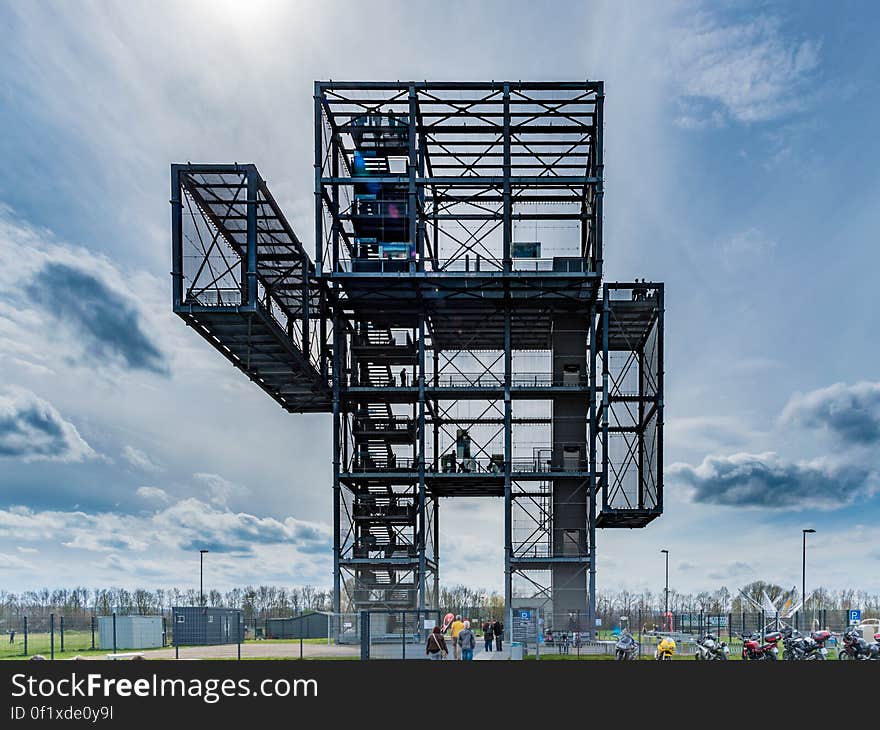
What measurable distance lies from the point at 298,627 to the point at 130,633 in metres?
15.5

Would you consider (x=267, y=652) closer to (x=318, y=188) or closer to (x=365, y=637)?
(x=365, y=637)

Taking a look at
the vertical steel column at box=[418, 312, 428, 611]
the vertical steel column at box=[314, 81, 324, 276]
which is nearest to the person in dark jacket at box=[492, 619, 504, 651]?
the vertical steel column at box=[418, 312, 428, 611]

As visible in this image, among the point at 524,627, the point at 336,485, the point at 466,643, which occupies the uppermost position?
the point at 336,485

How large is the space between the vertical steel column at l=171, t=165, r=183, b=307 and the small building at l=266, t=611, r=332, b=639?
93.9 feet

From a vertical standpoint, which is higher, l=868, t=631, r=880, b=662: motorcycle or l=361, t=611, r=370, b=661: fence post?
l=361, t=611, r=370, b=661: fence post

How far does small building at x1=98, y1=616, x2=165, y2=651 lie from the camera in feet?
170

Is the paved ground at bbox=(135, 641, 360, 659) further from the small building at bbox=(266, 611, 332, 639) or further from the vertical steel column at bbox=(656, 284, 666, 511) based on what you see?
the vertical steel column at bbox=(656, 284, 666, 511)

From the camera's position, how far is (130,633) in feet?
175

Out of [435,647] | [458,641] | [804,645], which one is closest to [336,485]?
[458,641]

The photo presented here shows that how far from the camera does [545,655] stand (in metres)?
46.7

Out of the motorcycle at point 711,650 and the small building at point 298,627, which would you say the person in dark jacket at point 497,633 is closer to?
the motorcycle at point 711,650

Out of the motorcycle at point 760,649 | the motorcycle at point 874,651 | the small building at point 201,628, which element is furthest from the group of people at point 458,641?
the motorcycle at point 874,651

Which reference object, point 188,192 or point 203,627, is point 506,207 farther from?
point 203,627

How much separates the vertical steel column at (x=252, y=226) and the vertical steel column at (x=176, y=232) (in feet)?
10.1
